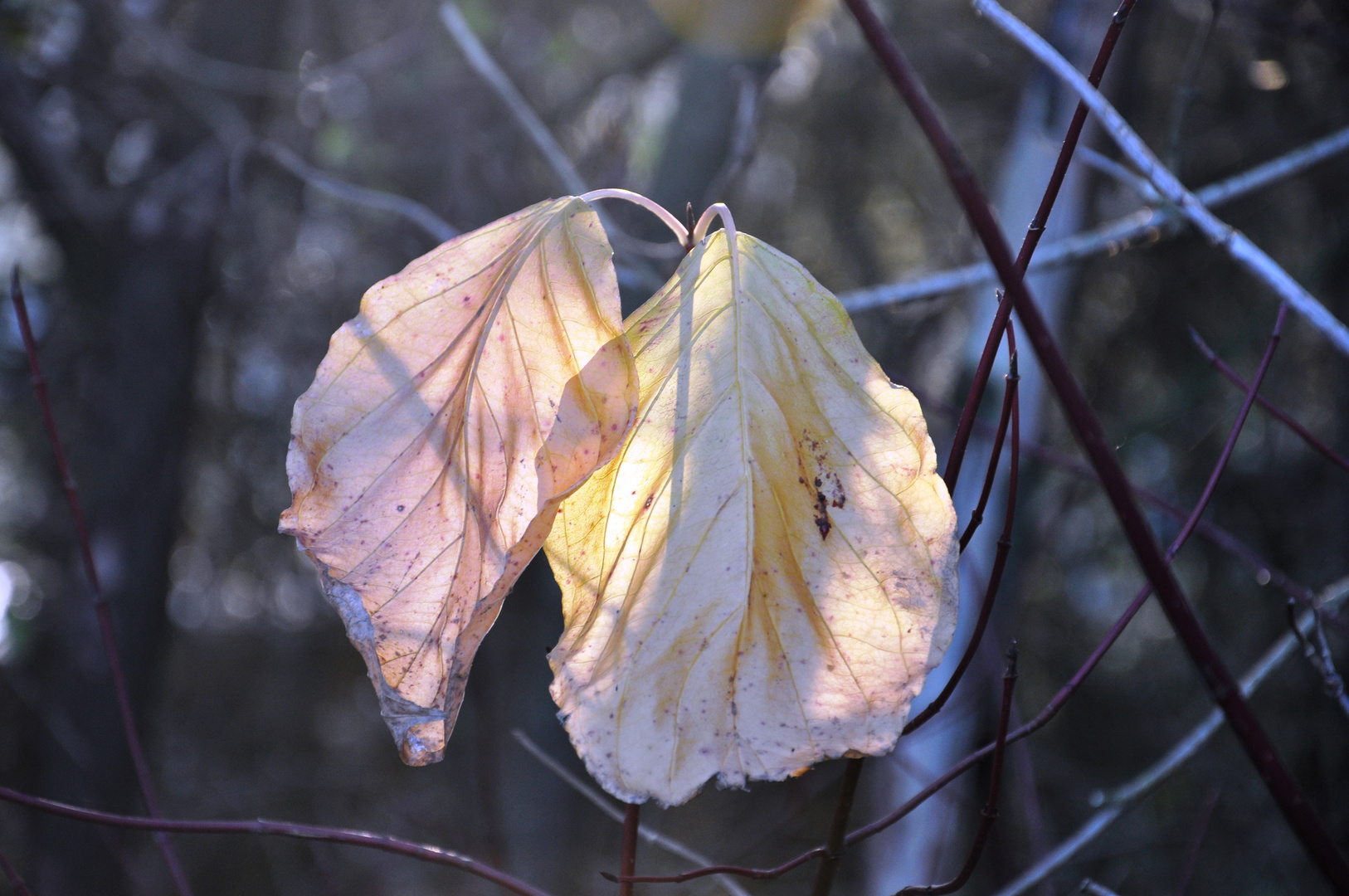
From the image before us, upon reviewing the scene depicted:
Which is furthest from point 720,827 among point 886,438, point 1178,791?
point 886,438

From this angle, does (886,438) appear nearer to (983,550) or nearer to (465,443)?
(465,443)

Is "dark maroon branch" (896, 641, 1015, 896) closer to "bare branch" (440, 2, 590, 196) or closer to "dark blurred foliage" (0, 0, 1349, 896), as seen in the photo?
"bare branch" (440, 2, 590, 196)

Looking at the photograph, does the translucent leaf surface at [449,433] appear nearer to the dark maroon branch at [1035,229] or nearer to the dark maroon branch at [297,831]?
the dark maroon branch at [297,831]

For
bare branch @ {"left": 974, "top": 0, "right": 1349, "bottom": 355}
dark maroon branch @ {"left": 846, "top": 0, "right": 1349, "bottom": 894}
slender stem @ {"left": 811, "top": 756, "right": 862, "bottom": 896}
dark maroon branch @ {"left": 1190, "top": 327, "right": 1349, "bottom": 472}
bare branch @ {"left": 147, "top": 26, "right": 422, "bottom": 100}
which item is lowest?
slender stem @ {"left": 811, "top": 756, "right": 862, "bottom": 896}

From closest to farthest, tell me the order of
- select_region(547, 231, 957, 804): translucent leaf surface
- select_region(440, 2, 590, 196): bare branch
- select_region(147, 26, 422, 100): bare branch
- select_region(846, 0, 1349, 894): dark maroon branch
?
select_region(846, 0, 1349, 894): dark maroon branch
select_region(547, 231, 957, 804): translucent leaf surface
select_region(440, 2, 590, 196): bare branch
select_region(147, 26, 422, 100): bare branch

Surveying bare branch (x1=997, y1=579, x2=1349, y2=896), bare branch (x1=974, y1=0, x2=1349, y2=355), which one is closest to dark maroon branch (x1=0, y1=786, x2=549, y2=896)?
bare branch (x1=997, y1=579, x2=1349, y2=896)

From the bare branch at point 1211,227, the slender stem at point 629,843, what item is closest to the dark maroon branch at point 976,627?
the slender stem at point 629,843

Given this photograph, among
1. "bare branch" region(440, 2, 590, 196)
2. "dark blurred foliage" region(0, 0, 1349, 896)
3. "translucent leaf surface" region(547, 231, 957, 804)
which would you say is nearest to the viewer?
"translucent leaf surface" region(547, 231, 957, 804)
